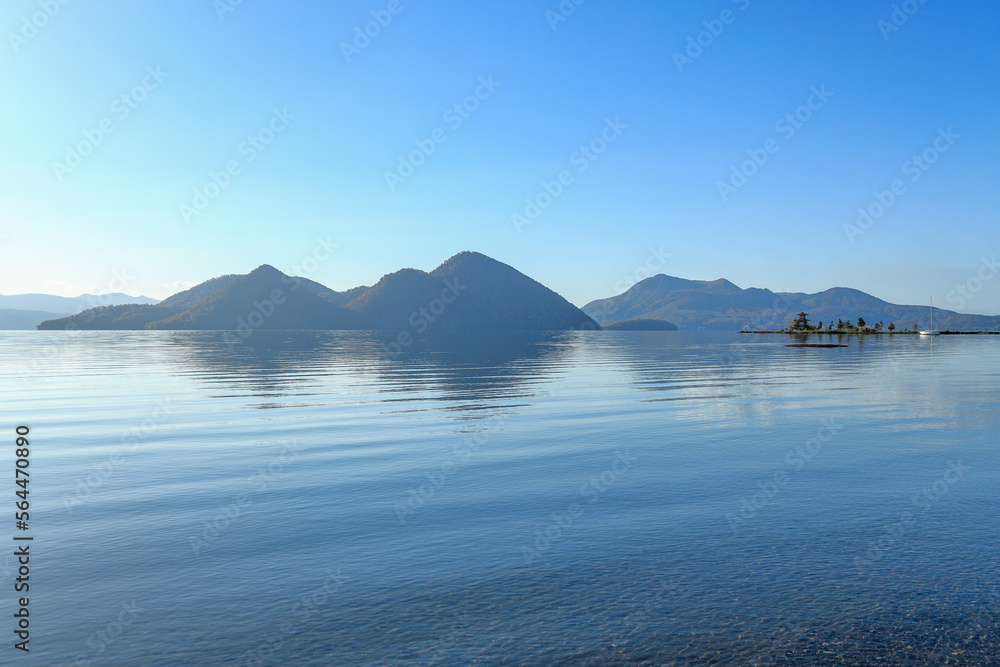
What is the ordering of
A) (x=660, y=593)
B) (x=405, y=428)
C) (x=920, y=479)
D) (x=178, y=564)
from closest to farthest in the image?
(x=660, y=593), (x=178, y=564), (x=920, y=479), (x=405, y=428)

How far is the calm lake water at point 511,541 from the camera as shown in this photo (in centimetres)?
889

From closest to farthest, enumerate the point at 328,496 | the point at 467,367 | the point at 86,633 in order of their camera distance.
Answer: the point at 86,633
the point at 328,496
the point at 467,367

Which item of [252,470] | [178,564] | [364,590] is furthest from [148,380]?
[364,590]

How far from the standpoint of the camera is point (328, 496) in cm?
1700

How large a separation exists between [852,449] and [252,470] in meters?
22.6

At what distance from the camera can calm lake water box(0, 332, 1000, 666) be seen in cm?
889

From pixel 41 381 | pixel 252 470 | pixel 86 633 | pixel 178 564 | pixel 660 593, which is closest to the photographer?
pixel 86 633

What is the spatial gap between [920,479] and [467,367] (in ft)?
185

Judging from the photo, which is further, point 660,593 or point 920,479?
point 920,479

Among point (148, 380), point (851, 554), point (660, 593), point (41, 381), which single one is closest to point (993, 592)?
point (851, 554)

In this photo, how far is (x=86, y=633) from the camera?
918 centimetres

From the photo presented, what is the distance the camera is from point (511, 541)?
43.1 feet

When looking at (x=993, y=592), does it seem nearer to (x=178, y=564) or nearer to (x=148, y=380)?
(x=178, y=564)

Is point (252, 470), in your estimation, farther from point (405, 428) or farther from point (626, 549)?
point (626, 549)
